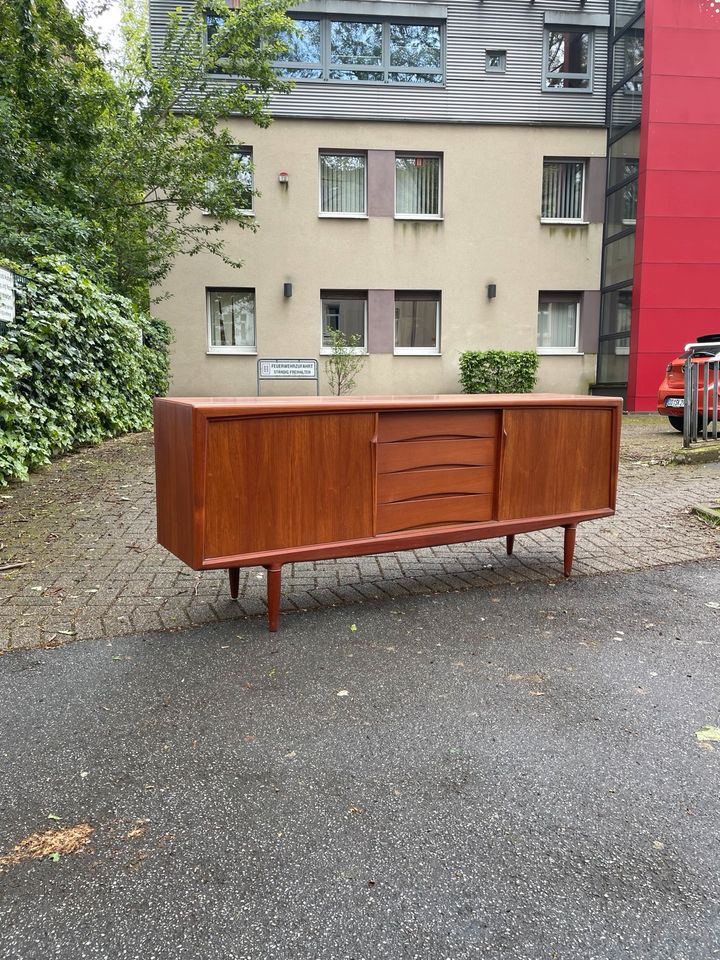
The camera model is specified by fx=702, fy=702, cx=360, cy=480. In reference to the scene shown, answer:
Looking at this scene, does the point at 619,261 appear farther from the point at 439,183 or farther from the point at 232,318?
the point at 232,318

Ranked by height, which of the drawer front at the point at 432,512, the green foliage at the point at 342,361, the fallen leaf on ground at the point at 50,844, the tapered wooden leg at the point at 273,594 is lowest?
the fallen leaf on ground at the point at 50,844

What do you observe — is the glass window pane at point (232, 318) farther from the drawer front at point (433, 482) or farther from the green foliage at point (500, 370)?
the drawer front at point (433, 482)

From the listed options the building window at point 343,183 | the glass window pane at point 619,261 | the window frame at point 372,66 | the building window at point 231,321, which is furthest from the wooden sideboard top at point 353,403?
the window frame at point 372,66

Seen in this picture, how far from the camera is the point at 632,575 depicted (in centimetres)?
464

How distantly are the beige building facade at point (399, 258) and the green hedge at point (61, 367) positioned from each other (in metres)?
7.92

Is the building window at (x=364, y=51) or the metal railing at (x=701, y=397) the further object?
the building window at (x=364, y=51)

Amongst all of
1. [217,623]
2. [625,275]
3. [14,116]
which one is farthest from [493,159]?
[217,623]

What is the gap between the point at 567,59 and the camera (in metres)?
19.3

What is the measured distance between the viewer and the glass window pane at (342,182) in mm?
18938

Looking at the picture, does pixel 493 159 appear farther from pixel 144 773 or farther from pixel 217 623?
pixel 144 773

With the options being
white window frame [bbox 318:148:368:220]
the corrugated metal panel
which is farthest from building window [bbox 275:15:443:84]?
white window frame [bbox 318:148:368:220]

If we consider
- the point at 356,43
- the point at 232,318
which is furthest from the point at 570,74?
the point at 232,318

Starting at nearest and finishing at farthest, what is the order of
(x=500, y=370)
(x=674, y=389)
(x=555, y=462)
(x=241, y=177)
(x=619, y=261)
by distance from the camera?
(x=555, y=462) < (x=674, y=389) < (x=241, y=177) < (x=500, y=370) < (x=619, y=261)

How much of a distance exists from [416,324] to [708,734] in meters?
17.7
